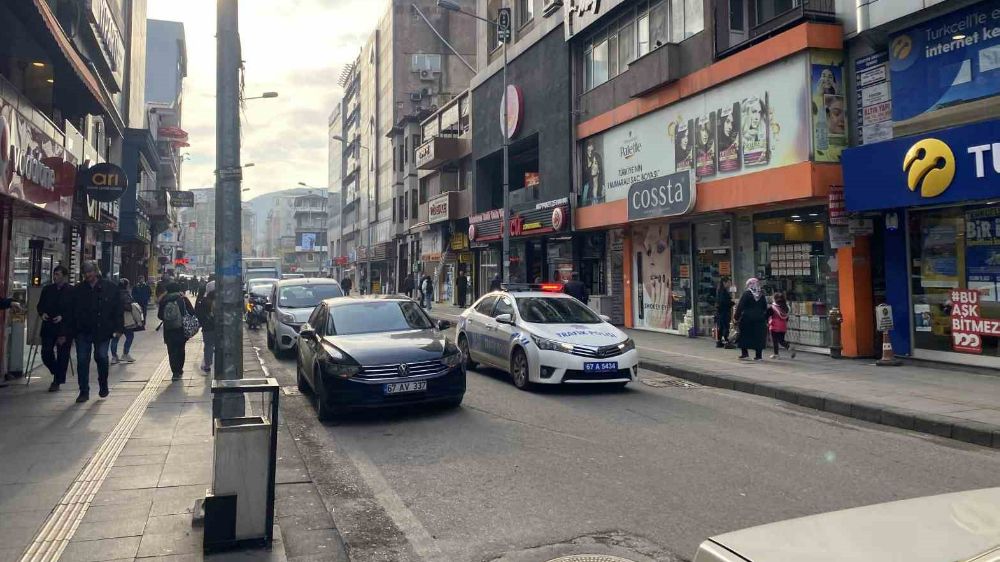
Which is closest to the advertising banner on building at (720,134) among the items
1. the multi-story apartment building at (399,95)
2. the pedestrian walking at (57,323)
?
the pedestrian walking at (57,323)

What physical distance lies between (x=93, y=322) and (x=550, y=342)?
6445 millimetres

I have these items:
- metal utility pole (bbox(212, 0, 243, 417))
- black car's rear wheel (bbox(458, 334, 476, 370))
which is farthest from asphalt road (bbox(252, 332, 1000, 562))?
black car's rear wheel (bbox(458, 334, 476, 370))

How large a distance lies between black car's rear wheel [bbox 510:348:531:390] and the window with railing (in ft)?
36.8

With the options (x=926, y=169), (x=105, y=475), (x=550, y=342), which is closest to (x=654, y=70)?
(x=926, y=169)

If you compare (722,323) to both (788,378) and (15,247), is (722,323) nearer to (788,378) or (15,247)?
(788,378)

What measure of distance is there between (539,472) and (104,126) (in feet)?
81.4

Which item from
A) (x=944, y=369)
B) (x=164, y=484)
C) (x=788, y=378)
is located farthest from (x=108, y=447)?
(x=944, y=369)

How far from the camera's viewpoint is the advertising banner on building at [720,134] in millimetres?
14773

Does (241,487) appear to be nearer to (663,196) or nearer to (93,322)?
(93,322)

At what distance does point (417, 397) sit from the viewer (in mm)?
8484

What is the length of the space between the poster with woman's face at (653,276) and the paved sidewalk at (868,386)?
495 centimetres

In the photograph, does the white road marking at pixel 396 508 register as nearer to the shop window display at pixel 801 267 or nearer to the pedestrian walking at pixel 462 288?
the shop window display at pixel 801 267

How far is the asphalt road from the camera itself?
4.73 meters

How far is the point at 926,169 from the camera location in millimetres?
12078
